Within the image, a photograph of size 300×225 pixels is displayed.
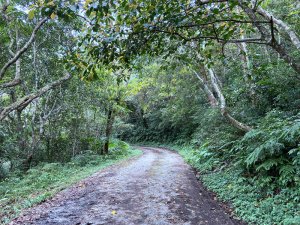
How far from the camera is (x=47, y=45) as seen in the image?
42.5ft

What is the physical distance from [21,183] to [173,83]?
48.9 ft

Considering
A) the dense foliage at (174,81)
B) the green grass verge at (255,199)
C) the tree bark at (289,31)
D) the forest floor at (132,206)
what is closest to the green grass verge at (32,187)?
the forest floor at (132,206)

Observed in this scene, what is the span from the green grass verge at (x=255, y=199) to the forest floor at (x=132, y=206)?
1.09 feet


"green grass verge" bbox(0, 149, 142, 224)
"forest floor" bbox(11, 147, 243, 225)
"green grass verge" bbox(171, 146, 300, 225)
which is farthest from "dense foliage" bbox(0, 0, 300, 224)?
"green grass verge" bbox(0, 149, 142, 224)

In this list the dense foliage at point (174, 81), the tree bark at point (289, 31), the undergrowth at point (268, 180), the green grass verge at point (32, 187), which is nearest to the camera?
the dense foliage at point (174, 81)

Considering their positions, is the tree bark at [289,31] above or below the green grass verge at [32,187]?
above

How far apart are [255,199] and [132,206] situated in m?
2.90

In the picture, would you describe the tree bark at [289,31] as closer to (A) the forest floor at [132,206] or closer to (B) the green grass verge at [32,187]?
(A) the forest floor at [132,206]

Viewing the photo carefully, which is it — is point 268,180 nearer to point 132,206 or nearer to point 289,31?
point 132,206

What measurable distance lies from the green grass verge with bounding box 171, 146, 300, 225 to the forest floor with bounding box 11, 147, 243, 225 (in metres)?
0.33

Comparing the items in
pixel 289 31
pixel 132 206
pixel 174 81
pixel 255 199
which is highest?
pixel 174 81

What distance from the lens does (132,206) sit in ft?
18.5

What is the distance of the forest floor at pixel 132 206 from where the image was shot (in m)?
4.91

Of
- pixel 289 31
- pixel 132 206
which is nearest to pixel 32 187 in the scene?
pixel 132 206
